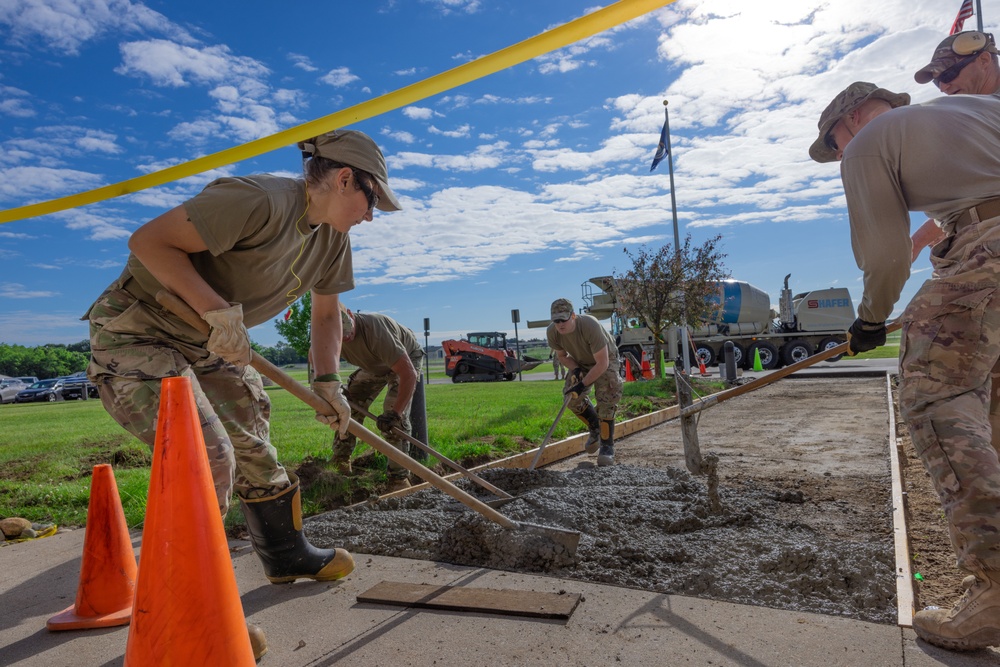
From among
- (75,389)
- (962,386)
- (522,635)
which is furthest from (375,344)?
(75,389)

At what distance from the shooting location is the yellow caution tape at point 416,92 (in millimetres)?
2402

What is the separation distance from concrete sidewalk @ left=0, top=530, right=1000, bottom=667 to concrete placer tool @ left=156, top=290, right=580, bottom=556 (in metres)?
0.27

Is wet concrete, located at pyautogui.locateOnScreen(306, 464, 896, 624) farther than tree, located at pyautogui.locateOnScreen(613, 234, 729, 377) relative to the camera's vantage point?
No

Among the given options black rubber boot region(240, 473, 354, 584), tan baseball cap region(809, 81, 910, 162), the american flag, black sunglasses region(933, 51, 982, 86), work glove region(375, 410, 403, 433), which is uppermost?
the american flag

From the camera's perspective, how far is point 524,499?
3840 mm

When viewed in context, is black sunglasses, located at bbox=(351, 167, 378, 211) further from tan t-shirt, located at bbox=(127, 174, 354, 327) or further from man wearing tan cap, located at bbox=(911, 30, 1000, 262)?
man wearing tan cap, located at bbox=(911, 30, 1000, 262)

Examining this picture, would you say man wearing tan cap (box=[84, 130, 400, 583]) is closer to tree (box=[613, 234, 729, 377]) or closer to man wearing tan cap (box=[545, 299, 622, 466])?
man wearing tan cap (box=[545, 299, 622, 466])

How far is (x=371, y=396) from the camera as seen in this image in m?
6.22

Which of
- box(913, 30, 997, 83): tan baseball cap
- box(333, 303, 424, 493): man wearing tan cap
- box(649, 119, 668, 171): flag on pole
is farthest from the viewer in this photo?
box(649, 119, 668, 171): flag on pole

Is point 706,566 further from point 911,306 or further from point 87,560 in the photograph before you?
point 87,560

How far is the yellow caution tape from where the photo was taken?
94.6 inches

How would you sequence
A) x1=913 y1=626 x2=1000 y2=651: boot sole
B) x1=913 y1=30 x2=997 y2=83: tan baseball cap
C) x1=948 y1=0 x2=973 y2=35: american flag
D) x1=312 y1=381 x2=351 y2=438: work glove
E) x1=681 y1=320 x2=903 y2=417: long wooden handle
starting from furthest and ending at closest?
x1=948 y1=0 x2=973 y2=35: american flag
x1=681 y1=320 x2=903 y2=417: long wooden handle
x1=312 y1=381 x2=351 y2=438: work glove
x1=913 y1=30 x2=997 y2=83: tan baseball cap
x1=913 y1=626 x2=1000 y2=651: boot sole

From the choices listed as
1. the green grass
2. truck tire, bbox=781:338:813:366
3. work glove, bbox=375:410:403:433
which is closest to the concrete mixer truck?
truck tire, bbox=781:338:813:366

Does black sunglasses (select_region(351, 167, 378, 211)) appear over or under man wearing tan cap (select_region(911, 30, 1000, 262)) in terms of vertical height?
under
